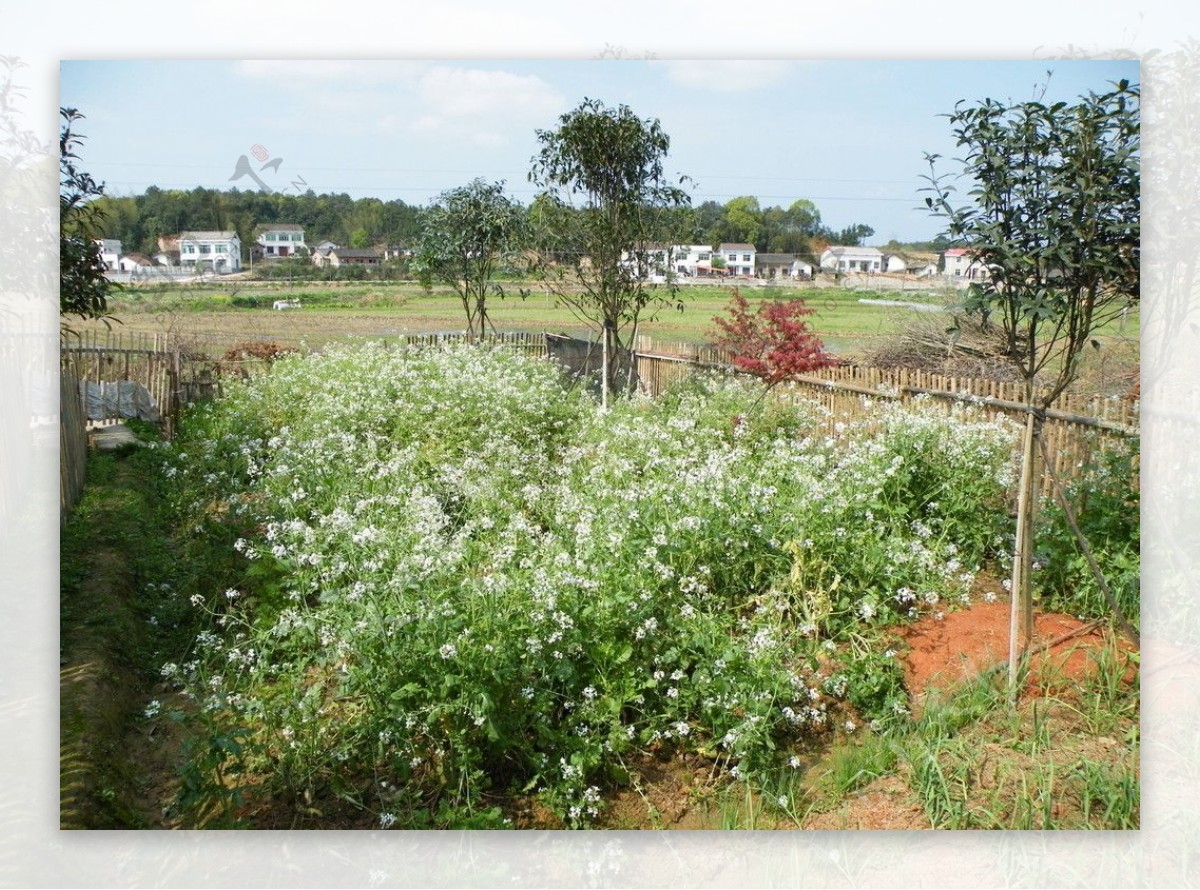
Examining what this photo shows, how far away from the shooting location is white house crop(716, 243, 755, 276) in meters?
8.67

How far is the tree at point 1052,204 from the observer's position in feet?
11.4

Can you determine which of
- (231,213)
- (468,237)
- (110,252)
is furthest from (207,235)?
(468,237)

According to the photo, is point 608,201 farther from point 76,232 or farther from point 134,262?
point 76,232

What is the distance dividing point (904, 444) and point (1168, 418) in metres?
1.30

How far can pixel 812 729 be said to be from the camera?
3615 millimetres

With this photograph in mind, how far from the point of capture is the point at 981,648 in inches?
156

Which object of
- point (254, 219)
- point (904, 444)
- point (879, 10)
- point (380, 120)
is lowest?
point (904, 444)

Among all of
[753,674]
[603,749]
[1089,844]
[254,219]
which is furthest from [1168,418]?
[254,219]

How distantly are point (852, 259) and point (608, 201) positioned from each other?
331 cm

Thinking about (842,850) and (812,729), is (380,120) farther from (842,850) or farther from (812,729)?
(842,850)

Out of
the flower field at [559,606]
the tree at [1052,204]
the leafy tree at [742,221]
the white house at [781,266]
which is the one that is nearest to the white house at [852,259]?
the white house at [781,266]

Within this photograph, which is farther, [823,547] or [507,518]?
[507,518]

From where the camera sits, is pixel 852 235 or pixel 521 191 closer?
pixel 521 191

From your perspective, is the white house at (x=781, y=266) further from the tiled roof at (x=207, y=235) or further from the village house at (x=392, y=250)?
the tiled roof at (x=207, y=235)
